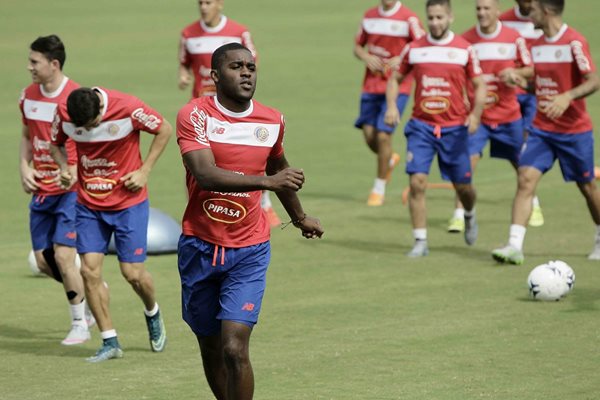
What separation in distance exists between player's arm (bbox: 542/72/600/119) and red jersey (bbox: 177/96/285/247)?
5611 mm

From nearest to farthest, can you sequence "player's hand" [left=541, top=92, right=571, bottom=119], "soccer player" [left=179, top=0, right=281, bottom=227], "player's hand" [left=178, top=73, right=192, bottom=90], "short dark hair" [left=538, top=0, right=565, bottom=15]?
"player's hand" [left=541, top=92, right=571, bottom=119] → "short dark hair" [left=538, top=0, right=565, bottom=15] → "soccer player" [left=179, top=0, right=281, bottom=227] → "player's hand" [left=178, top=73, right=192, bottom=90]

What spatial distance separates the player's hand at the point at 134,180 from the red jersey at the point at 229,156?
2.37 metres

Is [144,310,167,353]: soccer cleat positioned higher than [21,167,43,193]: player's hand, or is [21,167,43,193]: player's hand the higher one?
[21,167,43,193]: player's hand

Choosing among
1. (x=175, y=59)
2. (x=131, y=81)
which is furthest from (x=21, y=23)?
(x=131, y=81)

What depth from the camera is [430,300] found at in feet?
41.8

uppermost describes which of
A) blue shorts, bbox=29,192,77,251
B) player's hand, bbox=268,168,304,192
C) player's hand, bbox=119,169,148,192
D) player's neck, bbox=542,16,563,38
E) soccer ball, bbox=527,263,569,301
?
player's hand, bbox=268,168,304,192

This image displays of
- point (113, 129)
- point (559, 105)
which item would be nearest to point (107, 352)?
point (113, 129)

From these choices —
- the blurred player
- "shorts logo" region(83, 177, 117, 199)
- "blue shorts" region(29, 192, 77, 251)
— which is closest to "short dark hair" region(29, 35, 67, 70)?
"blue shorts" region(29, 192, 77, 251)

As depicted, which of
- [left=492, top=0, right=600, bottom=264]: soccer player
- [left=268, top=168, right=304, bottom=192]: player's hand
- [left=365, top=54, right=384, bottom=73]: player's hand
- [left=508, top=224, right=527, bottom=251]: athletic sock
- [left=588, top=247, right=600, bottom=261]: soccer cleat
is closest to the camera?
[left=268, top=168, right=304, bottom=192]: player's hand

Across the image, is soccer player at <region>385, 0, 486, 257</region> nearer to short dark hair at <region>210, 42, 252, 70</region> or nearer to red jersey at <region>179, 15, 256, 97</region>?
red jersey at <region>179, 15, 256, 97</region>

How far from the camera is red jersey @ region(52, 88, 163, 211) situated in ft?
35.8

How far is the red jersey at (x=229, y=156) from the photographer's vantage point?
8.35 meters

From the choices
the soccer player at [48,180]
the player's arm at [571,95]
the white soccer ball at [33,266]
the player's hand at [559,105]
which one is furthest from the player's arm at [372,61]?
the soccer player at [48,180]

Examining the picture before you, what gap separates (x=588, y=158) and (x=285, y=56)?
18955 mm
